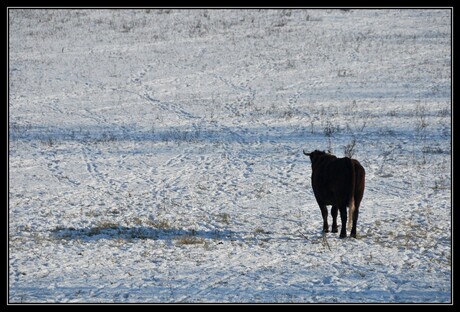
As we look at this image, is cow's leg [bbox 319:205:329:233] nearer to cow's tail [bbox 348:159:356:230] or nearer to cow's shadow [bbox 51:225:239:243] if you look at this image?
cow's tail [bbox 348:159:356:230]

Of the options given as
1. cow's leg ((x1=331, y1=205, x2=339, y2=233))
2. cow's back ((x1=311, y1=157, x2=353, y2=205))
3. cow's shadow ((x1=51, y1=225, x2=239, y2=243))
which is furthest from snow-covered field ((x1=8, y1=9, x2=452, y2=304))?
cow's back ((x1=311, y1=157, x2=353, y2=205))

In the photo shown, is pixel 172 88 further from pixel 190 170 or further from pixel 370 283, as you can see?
pixel 370 283

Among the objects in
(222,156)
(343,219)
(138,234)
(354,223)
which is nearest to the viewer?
(343,219)

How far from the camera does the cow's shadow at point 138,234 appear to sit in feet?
29.8

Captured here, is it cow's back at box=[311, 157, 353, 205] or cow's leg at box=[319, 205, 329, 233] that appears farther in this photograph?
cow's leg at box=[319, 205, 329, 233]

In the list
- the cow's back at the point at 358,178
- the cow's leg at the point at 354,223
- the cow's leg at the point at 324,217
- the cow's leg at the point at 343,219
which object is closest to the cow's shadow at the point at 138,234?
the cow's leg at the point at 324,217

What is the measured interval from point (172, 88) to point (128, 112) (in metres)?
3.51

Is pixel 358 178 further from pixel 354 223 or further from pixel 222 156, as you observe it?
pixel 222 156

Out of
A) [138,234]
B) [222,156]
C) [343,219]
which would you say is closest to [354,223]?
[343,219]

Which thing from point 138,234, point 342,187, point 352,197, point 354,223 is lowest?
point 138,234

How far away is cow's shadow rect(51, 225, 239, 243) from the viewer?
907 centimetres

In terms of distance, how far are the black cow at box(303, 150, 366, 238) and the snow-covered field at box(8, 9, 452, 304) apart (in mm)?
473

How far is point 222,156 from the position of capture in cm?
1500

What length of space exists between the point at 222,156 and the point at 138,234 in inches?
238
